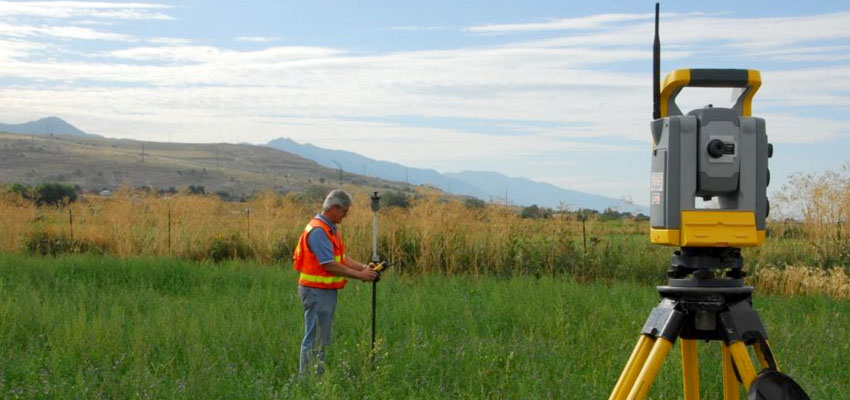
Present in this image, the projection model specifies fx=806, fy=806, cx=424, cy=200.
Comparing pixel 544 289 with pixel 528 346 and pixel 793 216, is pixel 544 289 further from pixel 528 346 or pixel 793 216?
pixel 793 216

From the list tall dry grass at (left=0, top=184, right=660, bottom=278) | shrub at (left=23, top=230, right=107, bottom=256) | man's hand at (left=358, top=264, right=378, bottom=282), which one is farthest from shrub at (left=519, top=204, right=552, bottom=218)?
man's hand at (left=358, top=264, right=378, bottom=282)

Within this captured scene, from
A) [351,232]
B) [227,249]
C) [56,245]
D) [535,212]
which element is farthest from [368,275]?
[56,245]

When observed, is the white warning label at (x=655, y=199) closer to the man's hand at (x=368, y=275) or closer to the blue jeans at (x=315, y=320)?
the man's hand at (x=368, y=275)

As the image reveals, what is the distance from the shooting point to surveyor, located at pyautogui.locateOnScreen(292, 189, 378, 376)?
6.35 m

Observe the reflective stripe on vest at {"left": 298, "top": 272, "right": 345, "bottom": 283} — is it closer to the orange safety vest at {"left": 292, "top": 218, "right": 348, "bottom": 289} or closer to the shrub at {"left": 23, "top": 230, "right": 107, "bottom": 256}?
the orange safety vest at {"left": 292, "top": 218, "right": 348, "bottom": 289}

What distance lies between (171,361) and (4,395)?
1.26 meters

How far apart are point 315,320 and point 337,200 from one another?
0.98 meters

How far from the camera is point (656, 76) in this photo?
333cm

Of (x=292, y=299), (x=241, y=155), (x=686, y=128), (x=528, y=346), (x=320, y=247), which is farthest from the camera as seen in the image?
(x=241, y=155)

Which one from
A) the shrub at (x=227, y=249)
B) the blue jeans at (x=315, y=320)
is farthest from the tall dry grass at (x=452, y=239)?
the blue jeans at (x=315, y=320)

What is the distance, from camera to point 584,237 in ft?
46.4

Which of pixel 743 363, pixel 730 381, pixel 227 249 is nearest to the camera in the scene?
pixel 743 363

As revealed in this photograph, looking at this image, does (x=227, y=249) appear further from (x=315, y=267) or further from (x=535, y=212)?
(x=315, y=267)

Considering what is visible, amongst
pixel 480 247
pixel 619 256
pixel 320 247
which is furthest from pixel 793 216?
pixel 320 247
